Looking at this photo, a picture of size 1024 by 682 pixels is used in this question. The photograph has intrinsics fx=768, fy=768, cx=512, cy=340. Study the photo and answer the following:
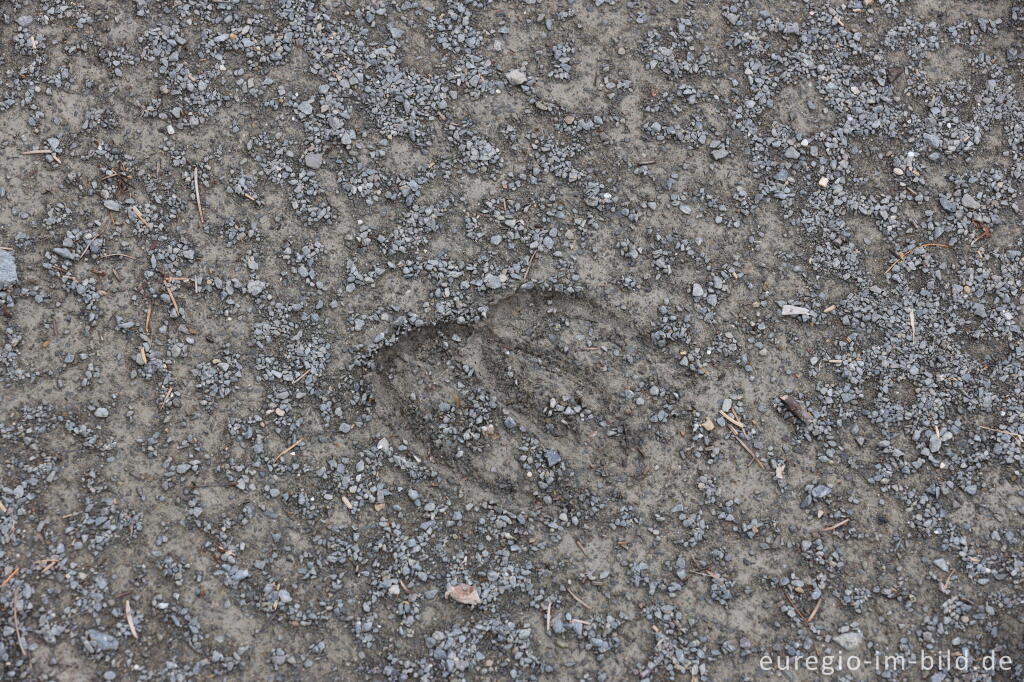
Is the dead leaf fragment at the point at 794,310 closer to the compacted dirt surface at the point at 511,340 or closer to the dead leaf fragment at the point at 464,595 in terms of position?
the compacted dirt surface at the point at 511,340

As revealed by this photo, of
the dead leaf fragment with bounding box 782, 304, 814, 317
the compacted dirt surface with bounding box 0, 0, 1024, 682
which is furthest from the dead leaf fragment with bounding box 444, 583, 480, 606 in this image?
the dead leaf fragment with bounding box 782, 304, 814, 317

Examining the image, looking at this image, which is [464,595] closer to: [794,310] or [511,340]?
[511,340]

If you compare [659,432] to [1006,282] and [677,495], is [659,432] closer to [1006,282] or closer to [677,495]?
[677,495]

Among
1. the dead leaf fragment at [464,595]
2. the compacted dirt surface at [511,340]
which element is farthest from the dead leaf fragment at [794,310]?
the dead leaf fragment at [464,595]

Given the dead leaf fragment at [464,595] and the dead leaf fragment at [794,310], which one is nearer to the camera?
the dead leaf fragment at [464,595]

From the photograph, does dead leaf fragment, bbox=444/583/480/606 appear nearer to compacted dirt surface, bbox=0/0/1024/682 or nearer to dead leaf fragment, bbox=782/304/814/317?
compacted dirt surface, bbox=0/0/1024/682

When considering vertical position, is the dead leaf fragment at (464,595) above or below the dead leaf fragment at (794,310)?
below
